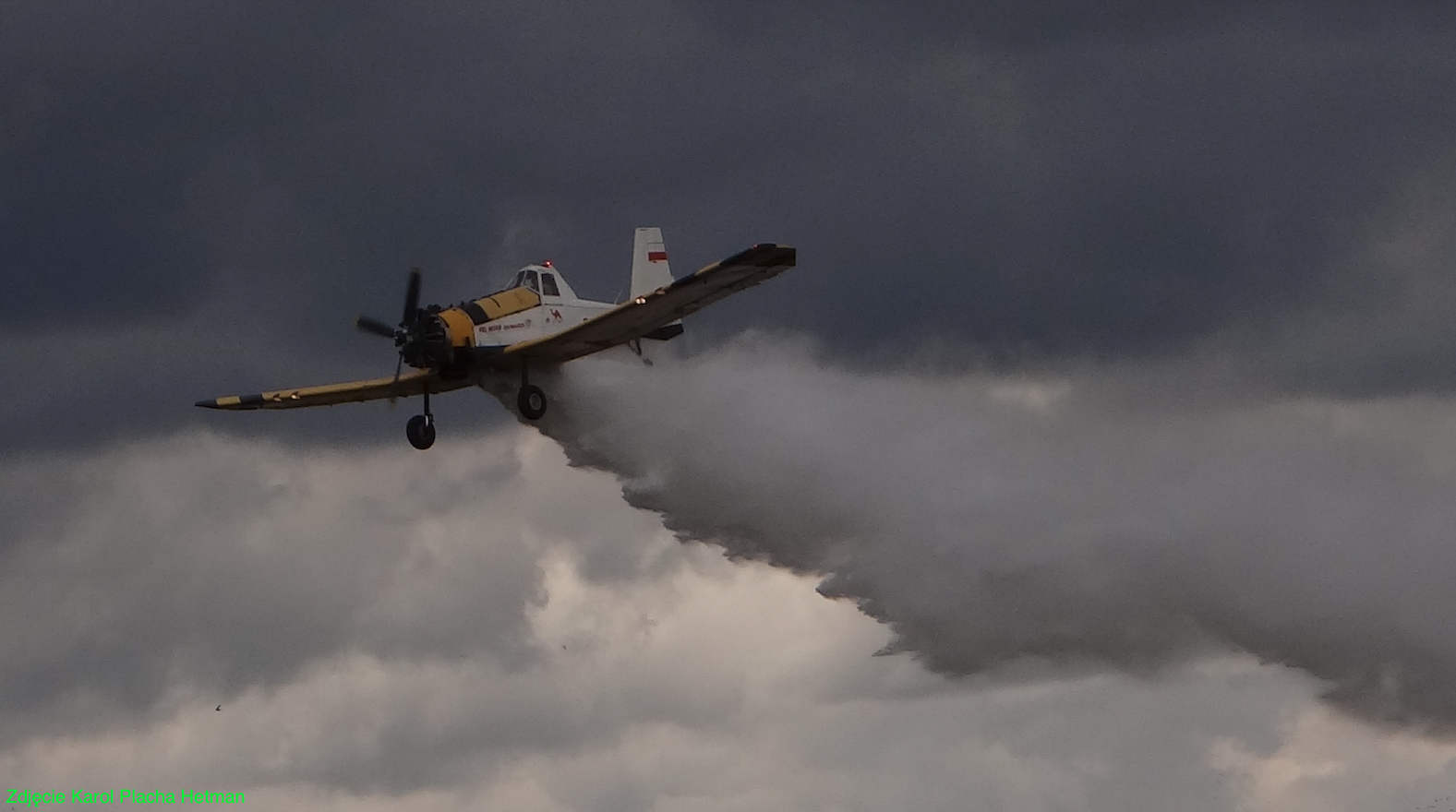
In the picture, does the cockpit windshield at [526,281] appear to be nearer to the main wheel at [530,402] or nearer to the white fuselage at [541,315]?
the white fuselage at [541,315]

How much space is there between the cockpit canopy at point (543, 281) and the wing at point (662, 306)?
1803mm

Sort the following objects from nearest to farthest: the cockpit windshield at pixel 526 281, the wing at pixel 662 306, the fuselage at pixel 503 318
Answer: the wing at pixel 662 306
the fuselage at pixel 503 318
the cockpit windshield at pixel 526 281

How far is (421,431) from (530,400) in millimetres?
3118

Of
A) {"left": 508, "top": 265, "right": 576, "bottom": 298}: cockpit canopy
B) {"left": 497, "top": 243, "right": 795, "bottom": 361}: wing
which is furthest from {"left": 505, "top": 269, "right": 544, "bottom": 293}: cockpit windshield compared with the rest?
{"left": 497, "top": 243, "right": 795, "bottom": 361}: wing

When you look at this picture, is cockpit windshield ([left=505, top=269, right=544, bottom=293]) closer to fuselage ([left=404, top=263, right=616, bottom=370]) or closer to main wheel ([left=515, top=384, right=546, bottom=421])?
fuselage ([left=404, top=263, right=616, bottom=370])

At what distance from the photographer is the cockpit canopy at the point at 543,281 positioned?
94625mm

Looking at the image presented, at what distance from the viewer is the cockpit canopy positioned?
9462cm

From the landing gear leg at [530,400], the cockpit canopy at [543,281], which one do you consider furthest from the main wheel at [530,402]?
the cockpit canopy at [543,281]

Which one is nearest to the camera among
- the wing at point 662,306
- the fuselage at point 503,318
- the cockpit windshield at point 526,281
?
the wing at point 662,306

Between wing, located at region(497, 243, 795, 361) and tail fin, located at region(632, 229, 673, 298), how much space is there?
8.96 feet

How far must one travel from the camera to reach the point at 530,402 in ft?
308

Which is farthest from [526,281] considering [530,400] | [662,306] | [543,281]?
[662,306]

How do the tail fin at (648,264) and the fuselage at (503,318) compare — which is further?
the tail fin at (648,264)

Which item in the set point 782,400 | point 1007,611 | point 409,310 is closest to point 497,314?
point 409,310
